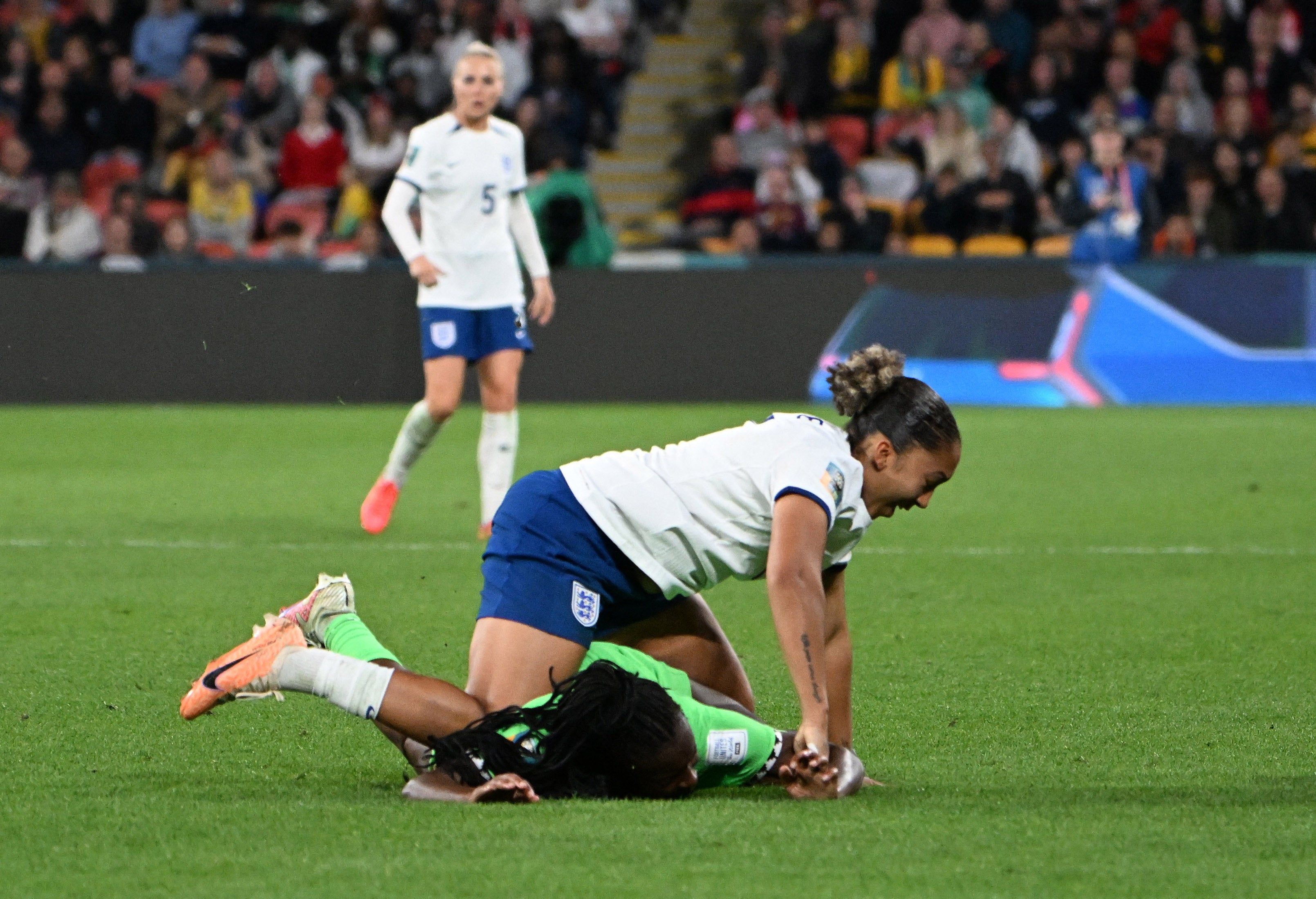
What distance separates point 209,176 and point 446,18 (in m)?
3.53

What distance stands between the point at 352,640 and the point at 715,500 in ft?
3.20

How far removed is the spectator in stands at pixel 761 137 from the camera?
18500 millimetres

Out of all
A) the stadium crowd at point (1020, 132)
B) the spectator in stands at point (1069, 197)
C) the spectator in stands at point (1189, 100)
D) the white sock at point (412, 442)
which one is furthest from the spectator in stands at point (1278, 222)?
the white sock at point (412, 442)

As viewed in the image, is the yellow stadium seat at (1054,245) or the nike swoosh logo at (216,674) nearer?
the nike swoosh logo at (216,674)

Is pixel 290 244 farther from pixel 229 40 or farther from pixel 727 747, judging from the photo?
pixel 727 747

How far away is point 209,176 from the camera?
56.0 feet

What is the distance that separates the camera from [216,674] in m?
4.33

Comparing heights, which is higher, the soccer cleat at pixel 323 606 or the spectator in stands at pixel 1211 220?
the soccer cleat at pixel 323 606

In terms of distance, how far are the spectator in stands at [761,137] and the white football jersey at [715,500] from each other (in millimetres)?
14314

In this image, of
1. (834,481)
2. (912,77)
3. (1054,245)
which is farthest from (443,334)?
(912,77)

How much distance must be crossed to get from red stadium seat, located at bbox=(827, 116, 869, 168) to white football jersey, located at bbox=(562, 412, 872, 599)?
14266 mm

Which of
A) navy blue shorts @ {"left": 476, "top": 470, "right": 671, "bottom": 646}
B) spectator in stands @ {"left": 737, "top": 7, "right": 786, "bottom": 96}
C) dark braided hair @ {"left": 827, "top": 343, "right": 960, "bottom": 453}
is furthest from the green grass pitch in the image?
spectator in stands @ {"left": 737, "top": 7, "right": 786, "bottom": 96}

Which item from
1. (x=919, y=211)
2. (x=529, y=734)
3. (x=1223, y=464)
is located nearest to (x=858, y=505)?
(x=529, y=734)

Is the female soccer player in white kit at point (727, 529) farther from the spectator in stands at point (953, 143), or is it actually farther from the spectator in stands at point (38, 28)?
the spectator in stands at point (38, 28)
